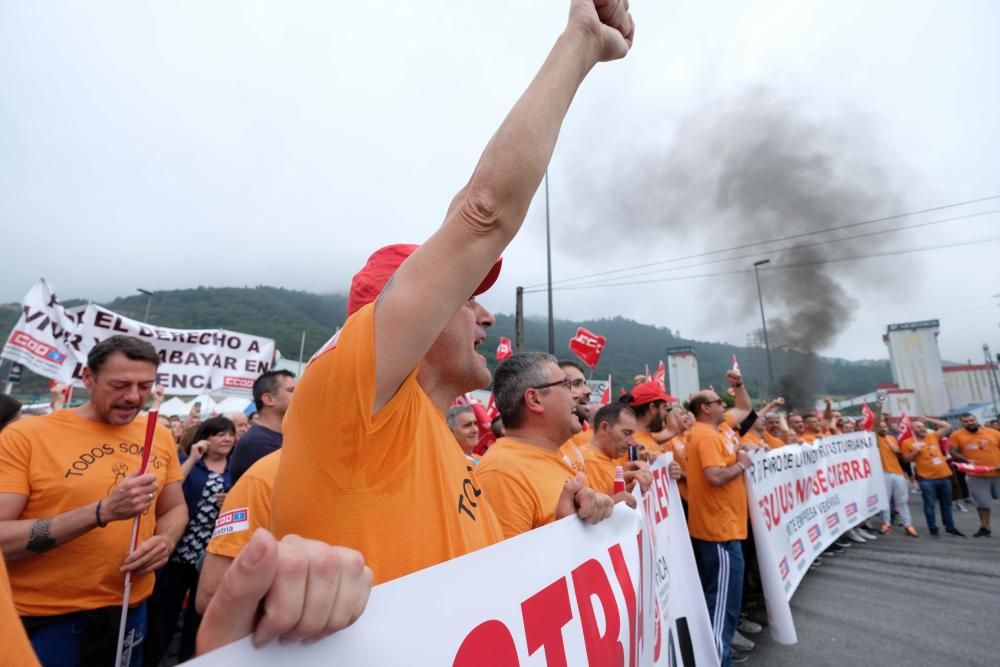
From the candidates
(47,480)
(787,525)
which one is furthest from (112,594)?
(787,525)

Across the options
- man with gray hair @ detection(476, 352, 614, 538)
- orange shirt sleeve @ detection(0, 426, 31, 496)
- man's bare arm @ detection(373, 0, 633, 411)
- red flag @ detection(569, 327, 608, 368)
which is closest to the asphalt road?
man with gray hair @ detection(476, 352, 614, 538)

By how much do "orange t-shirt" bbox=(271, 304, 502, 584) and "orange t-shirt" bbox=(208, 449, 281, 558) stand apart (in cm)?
136

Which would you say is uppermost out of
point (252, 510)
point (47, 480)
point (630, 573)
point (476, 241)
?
point (476, 241)

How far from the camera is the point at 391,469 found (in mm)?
1021

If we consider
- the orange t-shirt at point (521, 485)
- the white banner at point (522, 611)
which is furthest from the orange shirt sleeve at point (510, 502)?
the white banner at point (522, 611)

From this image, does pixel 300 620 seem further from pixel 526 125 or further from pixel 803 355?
pixel 803 355

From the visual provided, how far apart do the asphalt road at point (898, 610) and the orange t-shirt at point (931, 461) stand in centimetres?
147

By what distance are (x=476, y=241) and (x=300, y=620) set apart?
645 millimetres

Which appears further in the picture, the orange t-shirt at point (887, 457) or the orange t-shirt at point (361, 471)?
the orange t-shirt at point (887, 457)

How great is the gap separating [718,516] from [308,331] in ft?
238

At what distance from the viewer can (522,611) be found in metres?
1.19

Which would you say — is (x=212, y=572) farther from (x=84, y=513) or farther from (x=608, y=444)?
(x=608, y=444)

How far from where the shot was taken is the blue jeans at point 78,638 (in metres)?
2.06

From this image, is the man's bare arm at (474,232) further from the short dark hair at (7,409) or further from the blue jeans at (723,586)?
the blue jeans at (723,586)
